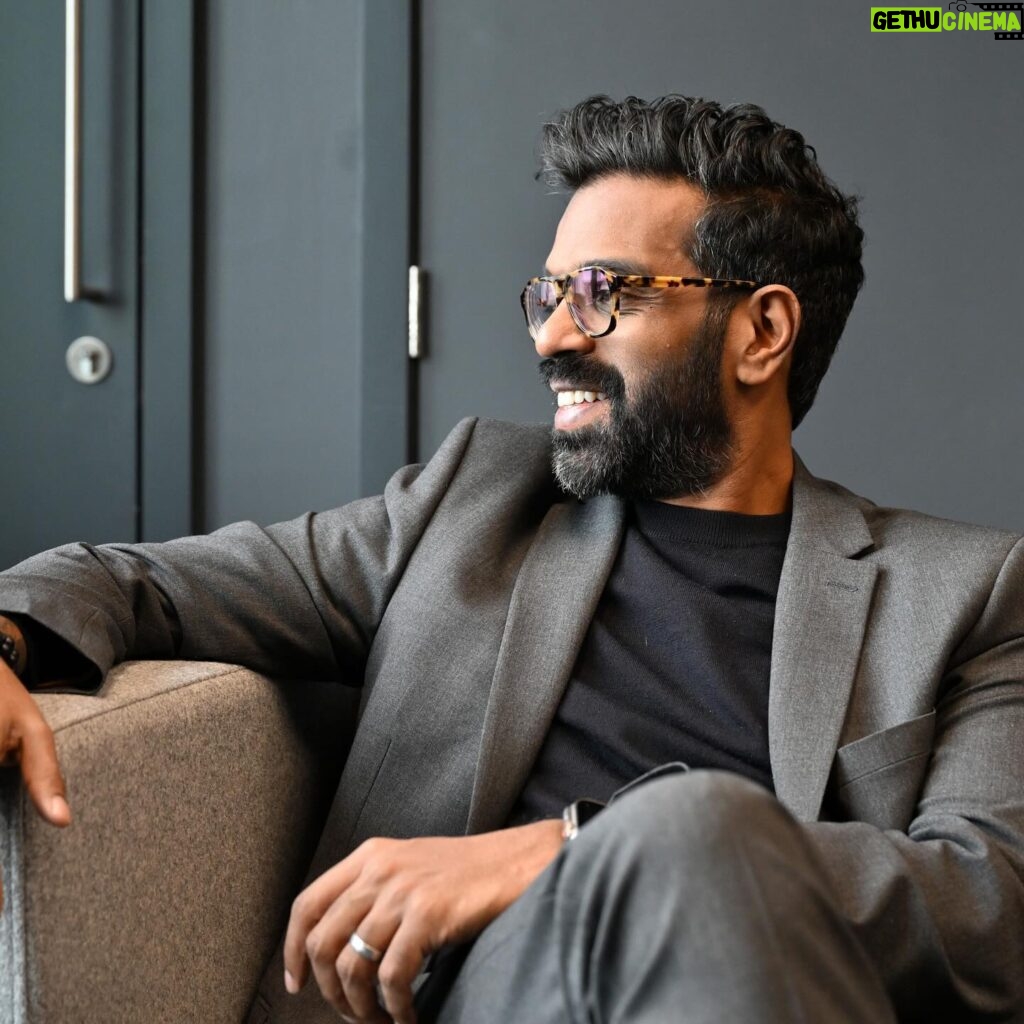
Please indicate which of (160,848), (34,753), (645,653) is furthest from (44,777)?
(645,653)

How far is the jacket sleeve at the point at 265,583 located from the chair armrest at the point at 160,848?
2.2 inches

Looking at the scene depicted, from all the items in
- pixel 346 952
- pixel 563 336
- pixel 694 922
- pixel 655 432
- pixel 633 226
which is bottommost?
pixel 346 952

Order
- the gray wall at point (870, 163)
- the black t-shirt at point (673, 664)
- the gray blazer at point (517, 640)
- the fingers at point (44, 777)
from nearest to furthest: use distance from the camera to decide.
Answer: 1. the fingers at point (44, 777)
2. the gray blazer at point (517, 640)
3. the black t-shirt at point (673, 664)
4. the gray wall at point (870, 163)

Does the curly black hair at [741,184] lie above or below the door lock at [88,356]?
above

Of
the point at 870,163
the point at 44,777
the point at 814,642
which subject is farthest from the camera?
the point at 870,163

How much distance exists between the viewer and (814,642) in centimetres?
148

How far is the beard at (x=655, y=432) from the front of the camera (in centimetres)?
165

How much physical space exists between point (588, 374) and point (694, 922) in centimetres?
93

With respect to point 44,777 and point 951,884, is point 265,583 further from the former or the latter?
point 951,884

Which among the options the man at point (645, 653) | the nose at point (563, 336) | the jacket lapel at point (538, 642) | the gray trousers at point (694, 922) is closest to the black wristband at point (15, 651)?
the man at point (645, 653)

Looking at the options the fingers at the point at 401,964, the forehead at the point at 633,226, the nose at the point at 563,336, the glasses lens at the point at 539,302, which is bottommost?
the fingers at the point at 401,964

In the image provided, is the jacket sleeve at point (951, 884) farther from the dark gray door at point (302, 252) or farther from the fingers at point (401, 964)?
the dark gray door at point (302, 252)

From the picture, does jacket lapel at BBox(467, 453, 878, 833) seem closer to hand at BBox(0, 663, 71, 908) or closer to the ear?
the ear

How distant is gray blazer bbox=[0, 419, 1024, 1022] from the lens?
135 centimetres
